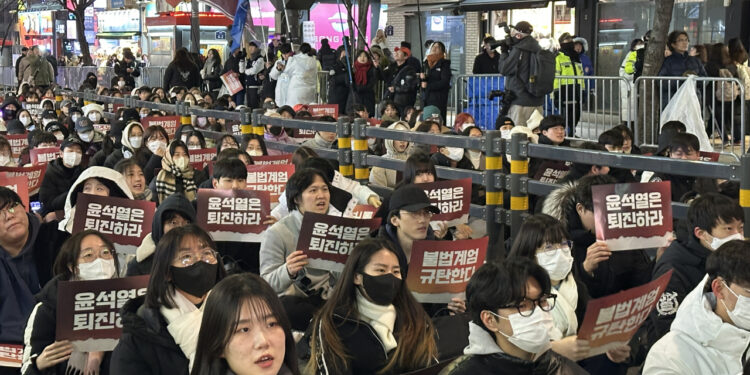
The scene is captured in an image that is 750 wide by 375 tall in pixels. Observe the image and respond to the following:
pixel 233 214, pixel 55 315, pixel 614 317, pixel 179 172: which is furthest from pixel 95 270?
pixel 179 172

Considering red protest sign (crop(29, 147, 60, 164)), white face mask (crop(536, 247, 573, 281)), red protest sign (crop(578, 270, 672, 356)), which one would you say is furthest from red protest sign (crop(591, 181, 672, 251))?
red protest sign (crop(29, 147, 60, 164))

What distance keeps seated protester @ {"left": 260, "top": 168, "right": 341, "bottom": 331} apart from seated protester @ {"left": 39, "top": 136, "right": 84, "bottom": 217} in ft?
15.2

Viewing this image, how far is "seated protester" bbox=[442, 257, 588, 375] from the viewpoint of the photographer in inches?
193

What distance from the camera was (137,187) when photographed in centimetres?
1061

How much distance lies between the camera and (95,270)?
20.9ft

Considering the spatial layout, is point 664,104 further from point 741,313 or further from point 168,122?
point 741,313

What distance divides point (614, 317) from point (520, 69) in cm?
1016

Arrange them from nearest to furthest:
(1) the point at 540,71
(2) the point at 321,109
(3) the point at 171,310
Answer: (3) the point at 171,310 → (1) the point at 540,71 → (2) the point at 321,109

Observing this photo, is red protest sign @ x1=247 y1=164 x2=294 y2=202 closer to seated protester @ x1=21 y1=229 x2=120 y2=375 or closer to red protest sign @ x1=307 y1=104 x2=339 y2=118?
seated protester @ x1=21 y1=229 x2=120 y2=375

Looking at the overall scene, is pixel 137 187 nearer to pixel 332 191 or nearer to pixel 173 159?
pixel 173 159

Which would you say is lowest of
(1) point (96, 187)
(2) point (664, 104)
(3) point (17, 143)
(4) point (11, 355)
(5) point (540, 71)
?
(4) point (11, 355)

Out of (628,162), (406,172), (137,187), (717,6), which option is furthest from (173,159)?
(717,6)

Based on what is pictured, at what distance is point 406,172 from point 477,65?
1117 cm

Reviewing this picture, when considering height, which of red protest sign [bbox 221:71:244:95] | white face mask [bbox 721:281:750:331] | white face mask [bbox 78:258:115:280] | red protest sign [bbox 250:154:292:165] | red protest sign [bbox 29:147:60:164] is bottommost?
white face mask [bbox 721:281:750:331]
